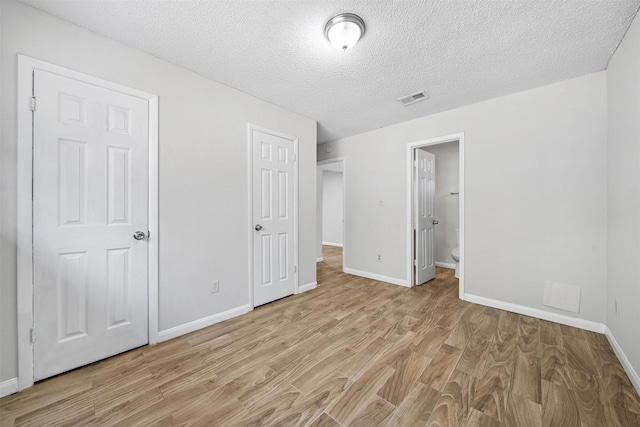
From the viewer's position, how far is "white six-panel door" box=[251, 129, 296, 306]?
2863 millimetres

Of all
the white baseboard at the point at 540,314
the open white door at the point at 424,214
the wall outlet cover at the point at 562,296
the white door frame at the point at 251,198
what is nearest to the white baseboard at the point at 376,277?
the open white door at the point at 424,214

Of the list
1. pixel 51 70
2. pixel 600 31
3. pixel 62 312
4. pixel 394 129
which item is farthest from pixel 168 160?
pixel 600 31

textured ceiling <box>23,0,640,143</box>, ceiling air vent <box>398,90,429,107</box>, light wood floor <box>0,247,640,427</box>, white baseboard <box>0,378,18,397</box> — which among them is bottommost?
light wood floor <box>0,247,640,427</box>

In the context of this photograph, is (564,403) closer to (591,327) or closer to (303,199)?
(591,327)

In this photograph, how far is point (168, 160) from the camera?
85.7 inches

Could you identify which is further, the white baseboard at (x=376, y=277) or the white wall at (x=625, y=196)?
the white baseboard at (x=376, y=277)

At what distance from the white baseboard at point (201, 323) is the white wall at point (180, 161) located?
0.04 meters

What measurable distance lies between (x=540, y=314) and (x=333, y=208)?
18.3ft

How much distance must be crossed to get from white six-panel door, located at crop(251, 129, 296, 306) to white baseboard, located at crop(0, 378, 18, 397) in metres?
1.74

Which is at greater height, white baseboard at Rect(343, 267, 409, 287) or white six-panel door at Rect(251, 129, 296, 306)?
white six-panel door at Rect(251, 129, 296, 306)

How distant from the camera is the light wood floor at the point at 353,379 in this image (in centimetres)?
137

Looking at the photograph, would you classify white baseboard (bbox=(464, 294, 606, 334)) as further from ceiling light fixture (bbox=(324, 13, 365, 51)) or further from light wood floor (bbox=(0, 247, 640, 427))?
ceiling light fixture (bbox=(324, 13, 365, 51))

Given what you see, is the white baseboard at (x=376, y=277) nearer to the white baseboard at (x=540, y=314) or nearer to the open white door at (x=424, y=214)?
the open white door at (x=424, y=214)

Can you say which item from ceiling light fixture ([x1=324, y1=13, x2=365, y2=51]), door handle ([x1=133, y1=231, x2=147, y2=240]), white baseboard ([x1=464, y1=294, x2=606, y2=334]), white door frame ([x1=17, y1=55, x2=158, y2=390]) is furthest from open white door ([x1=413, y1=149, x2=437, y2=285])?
white door frame ([x1=17, y1=55, x2=158, y2=390])
